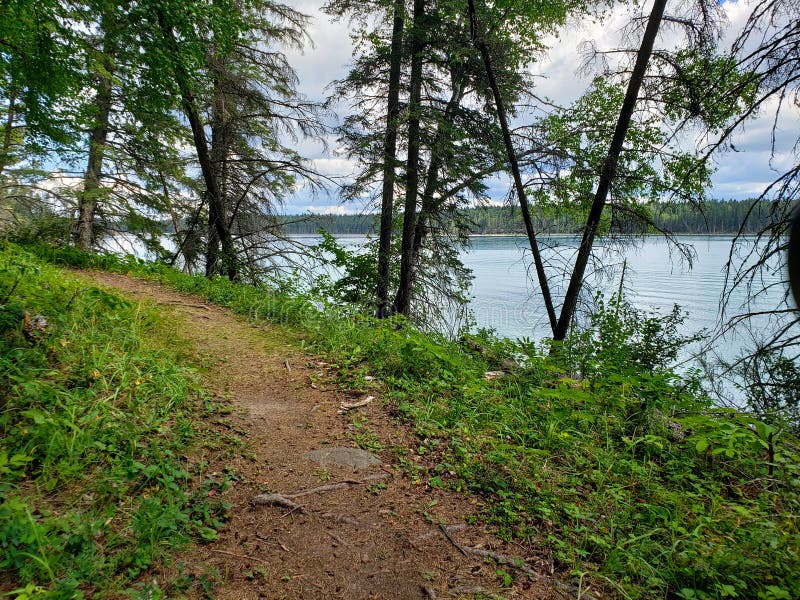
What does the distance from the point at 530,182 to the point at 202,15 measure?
19.6 feet

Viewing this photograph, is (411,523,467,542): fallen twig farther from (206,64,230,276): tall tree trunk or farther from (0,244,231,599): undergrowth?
(206,64,230,276): tall tree trunk

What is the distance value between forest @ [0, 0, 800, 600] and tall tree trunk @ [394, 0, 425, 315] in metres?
0.08

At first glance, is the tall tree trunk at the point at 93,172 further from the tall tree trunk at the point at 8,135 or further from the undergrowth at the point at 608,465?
the undergrowth at the point at 608,465

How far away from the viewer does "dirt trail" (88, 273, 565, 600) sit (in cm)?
218

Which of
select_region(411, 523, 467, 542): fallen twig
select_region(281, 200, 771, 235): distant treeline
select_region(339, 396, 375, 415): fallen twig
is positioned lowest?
select_region(411, 523, 467, 542): fallen twig

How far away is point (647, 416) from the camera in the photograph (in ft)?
12.9

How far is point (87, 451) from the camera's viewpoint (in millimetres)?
2598

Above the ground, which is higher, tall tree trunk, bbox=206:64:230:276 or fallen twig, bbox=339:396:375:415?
tall tree trunk, bbox=206:64:230:276

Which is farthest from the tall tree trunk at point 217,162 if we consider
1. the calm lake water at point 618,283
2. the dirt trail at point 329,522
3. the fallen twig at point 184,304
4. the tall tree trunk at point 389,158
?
the dirt trail at point 329,522

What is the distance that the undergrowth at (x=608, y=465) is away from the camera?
2297 millimetres

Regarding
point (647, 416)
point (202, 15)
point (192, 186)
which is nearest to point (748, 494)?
point (647, 416)

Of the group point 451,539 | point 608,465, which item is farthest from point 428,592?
point 608,465

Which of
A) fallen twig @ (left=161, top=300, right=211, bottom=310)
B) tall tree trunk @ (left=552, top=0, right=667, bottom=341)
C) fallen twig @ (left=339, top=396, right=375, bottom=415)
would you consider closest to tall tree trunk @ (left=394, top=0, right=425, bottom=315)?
tall tree trunk @ (left=552, top=0, right=667, bottom=341)

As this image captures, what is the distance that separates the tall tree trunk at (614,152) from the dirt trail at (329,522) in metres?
4.91
